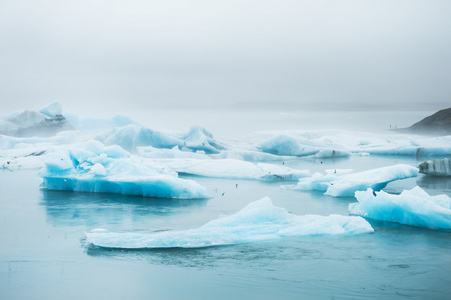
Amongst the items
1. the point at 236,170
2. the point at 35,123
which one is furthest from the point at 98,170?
the point at 35,123

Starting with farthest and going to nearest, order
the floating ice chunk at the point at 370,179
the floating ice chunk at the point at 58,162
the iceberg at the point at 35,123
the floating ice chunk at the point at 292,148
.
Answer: the iceberg at the point at 35,123 → the floating ice chunk at the point at 292,148 → the floating ice chunk at the point at 58,162 → the floating ice chunk at the point at 370,179

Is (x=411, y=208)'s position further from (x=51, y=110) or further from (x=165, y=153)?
(x=51, y=110)

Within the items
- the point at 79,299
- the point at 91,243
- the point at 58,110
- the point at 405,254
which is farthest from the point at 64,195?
the point at 58,110

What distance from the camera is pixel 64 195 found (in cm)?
1243

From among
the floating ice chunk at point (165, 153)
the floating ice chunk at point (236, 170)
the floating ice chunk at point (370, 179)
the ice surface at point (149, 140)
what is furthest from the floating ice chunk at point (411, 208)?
the ice surface at point (149, 140)

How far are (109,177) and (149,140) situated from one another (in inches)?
326

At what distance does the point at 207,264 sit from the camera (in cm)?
684

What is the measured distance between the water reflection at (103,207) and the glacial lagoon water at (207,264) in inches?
1.7

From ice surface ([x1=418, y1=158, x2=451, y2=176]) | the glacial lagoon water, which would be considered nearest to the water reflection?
the glacial lagoon water

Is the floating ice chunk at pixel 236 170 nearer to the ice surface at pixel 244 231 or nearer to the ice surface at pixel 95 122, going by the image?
the ice surface at pixel 244 231

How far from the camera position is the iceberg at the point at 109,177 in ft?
38.5

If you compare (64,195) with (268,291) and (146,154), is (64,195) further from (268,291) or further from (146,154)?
(268,291)

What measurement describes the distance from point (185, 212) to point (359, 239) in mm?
3610

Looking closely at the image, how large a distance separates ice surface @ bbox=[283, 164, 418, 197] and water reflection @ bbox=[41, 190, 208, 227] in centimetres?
302
